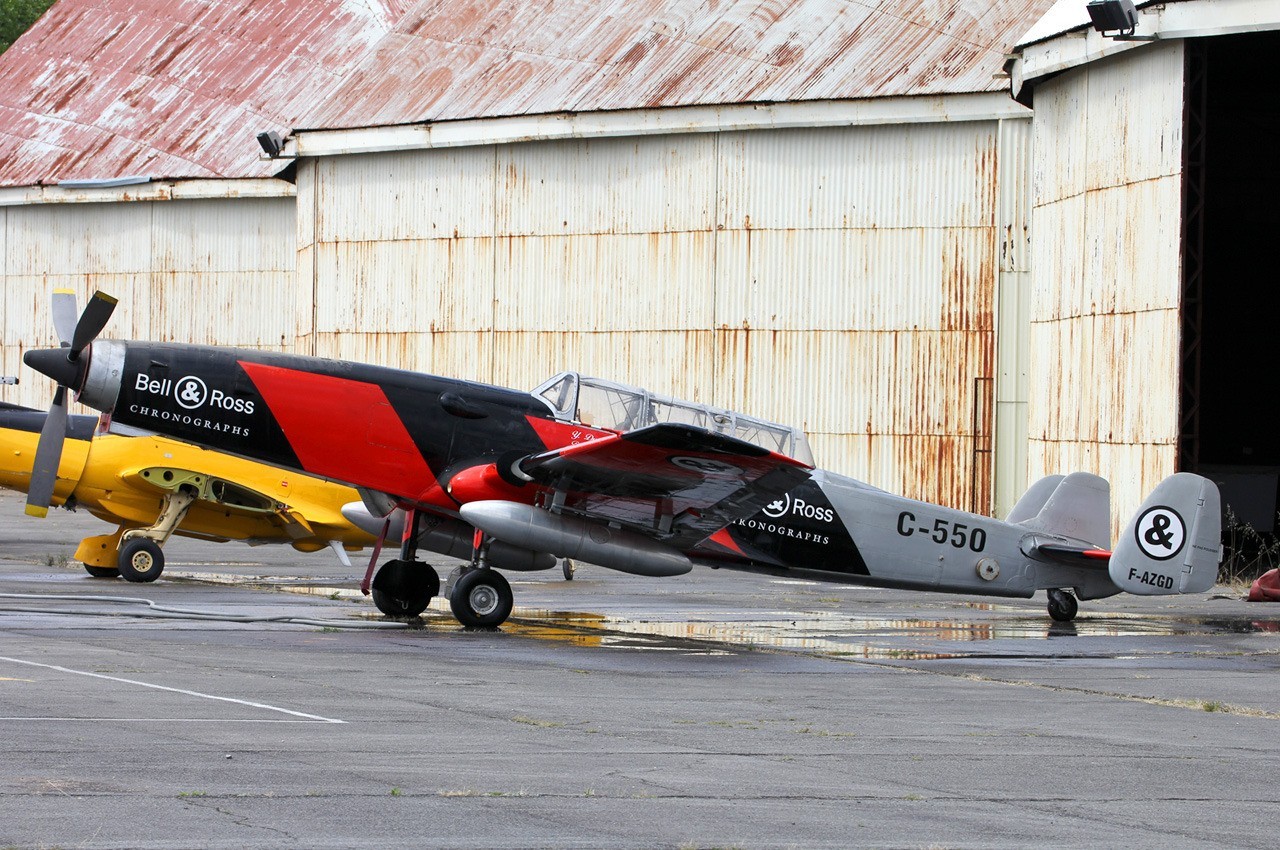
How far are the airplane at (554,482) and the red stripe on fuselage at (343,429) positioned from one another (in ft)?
0.06

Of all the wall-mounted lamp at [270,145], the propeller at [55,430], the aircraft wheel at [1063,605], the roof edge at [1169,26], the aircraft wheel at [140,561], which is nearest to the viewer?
the propeller at [55,430]

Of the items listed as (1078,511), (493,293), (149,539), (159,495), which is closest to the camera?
(1078,511)

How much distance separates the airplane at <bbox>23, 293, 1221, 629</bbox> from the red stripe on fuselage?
17mm

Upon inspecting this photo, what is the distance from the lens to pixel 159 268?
46.0 metres

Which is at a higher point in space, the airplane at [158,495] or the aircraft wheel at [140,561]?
the airplane at [158,495]

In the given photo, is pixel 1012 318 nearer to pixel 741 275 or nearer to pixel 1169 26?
pixel 741 275

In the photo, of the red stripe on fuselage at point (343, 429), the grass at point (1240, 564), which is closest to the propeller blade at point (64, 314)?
the red stripe on fuselage at point (343, 429)

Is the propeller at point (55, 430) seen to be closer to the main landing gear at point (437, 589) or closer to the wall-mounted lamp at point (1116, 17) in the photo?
the main landing gear at point (437, 589)

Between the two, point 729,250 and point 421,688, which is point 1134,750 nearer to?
point 421,688

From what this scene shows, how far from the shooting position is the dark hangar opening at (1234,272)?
80.6ft

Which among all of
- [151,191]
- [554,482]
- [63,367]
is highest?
[151,191]

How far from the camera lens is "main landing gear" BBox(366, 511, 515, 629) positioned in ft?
53.9

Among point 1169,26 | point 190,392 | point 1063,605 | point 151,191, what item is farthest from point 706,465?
point 151,191

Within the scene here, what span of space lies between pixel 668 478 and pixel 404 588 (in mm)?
3655
